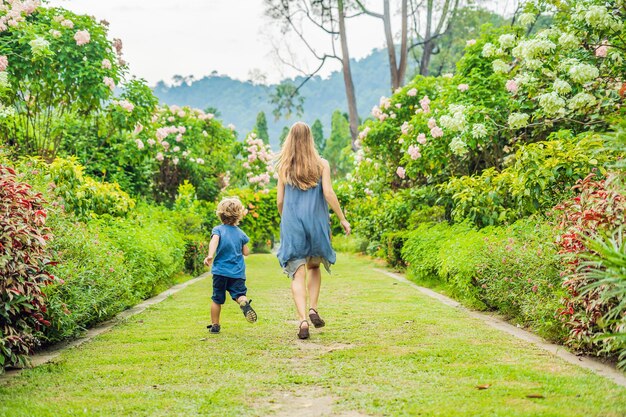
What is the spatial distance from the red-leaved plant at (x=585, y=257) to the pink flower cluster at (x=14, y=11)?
337 inches

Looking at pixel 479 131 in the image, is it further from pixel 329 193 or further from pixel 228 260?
pixel 228 260

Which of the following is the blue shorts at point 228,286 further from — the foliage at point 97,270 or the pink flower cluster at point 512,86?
the pink flower cluster at point 512,86

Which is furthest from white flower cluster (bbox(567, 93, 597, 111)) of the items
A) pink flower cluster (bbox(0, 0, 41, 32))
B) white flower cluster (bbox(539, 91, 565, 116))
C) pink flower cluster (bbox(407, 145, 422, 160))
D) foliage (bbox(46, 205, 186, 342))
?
pink flower cluster (bbox(0, 0, 41, 32))

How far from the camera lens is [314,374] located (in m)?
4.50

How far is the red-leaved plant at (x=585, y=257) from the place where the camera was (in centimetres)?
447

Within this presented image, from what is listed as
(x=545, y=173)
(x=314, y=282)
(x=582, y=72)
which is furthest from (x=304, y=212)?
(x=582, y=72)

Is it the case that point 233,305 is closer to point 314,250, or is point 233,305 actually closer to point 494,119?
point 314,250

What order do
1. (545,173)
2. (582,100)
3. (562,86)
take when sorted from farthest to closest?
1. (562,86)
2. (582,100)
3. (545,173)

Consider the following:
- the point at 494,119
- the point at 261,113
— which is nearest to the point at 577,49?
the point at 494,119

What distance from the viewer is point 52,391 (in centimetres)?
411

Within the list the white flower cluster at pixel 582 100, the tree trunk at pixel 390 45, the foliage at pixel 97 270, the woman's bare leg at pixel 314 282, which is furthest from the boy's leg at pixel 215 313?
the tree trunk at pixel 390 45

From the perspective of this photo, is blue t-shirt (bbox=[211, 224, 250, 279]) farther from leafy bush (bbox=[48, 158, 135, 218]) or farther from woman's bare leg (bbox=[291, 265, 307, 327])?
leafy bush (bbox=[48, 158, 135, 218])

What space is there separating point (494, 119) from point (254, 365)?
710 centimetres

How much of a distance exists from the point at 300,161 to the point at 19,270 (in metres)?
2.72
